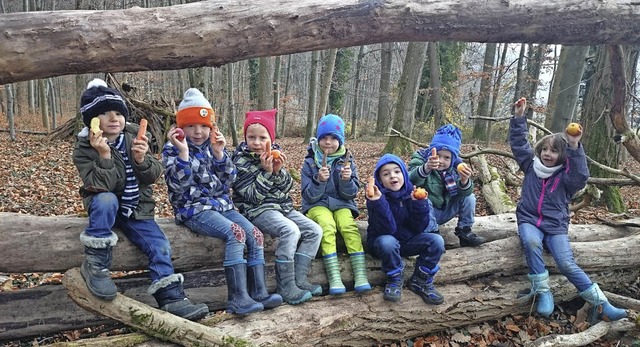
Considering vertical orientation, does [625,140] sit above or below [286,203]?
above

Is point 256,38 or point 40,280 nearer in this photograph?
point 256,38

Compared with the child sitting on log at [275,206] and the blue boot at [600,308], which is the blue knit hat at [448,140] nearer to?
the child sitting on log at [275,206]

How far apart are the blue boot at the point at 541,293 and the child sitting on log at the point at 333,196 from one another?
5.56 ft

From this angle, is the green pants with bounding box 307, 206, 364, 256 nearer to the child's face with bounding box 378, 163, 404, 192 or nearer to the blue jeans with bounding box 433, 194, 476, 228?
the child's face with bounding box 378, 163, 404, 192

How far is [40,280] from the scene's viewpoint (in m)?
4.51

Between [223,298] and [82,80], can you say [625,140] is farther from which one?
[82,80]

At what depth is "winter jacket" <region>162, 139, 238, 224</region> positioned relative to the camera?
11.4ft

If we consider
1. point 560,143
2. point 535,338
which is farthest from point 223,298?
point 560,143

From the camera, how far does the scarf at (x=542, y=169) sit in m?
4.24

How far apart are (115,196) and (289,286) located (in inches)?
60.0

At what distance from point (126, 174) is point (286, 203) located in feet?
4.54

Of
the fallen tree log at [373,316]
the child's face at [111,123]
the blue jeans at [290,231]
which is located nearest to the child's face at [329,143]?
the blue jeans at [290,231]

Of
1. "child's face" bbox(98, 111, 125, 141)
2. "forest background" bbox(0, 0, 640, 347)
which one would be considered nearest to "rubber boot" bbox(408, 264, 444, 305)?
"forest background" bbox(0, 0, 640, 347)

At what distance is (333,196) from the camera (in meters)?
4.11
